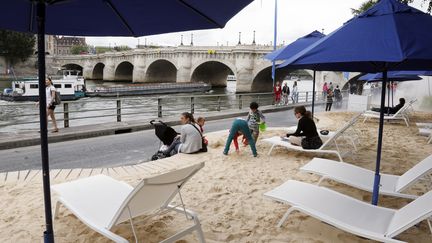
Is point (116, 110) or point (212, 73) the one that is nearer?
point (116, 110)

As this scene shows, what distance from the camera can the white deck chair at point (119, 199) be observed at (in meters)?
2.65

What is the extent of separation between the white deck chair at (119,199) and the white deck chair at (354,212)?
0.96 metres

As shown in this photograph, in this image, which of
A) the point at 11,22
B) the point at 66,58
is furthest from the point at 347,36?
the point at 66,58

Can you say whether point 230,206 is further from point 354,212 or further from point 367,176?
point 367,176

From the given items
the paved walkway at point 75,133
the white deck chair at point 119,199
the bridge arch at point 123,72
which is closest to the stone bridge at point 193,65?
the bridge arch at point 123,72

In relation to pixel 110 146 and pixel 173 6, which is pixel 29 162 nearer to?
pixel 110 146

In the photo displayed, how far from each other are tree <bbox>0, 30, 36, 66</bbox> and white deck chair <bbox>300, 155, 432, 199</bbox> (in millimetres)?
68913

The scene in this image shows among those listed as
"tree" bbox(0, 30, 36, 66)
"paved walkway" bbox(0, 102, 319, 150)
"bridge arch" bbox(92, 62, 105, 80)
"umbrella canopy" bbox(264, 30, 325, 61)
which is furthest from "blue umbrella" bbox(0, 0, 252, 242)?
"bridge arch" bbox(92, 62, 105, 80)

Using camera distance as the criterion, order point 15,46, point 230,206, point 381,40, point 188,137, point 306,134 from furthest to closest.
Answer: point 15,46, point 188,137, point 306,134, point 230,206, point 381,40

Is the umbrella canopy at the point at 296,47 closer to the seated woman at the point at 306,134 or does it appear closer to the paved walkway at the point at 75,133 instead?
the seated woman at the point at 306,134

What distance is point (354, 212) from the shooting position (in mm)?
3240

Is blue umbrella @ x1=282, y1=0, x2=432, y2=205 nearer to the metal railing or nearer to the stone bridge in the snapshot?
the metal railing

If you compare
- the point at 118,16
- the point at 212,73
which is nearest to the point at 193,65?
the point at 212,73

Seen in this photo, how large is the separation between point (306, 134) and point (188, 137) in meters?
2.14
